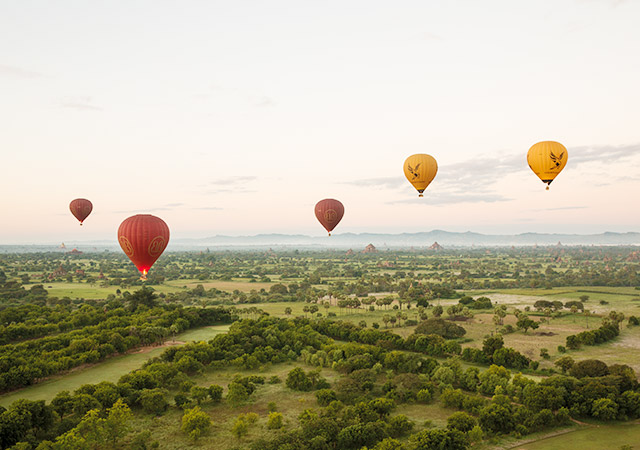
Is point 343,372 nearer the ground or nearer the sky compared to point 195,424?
nearer the ground

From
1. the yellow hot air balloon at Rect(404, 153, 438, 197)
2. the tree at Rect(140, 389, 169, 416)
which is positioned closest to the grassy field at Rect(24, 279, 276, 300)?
the tree at Rect(140, 389, 169, 416)

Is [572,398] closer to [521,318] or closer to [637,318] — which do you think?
[521,318]

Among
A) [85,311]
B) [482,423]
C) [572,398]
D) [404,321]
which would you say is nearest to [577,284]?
[404,321]

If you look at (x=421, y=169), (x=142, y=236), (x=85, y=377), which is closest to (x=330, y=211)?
(x=421, y=169)

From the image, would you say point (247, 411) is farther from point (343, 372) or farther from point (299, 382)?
point (343, 372)

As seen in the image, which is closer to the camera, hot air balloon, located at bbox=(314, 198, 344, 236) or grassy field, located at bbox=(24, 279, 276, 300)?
hot air balloon, located at bbox=(314, 198, 344, 236)

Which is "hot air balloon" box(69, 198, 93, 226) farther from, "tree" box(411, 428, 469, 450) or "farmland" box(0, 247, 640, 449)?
"tree" box(411, 428, 469, 450)
